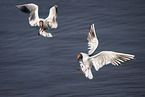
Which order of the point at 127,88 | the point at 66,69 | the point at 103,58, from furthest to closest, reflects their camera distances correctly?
the point at 66,69, the point at 127,88, the point at 103,58

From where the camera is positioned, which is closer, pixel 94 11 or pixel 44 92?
pixel 44 92

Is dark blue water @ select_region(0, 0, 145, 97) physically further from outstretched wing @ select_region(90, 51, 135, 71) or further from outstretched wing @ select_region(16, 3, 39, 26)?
outstretched wing @ select_region(90, 51, 135, 71)

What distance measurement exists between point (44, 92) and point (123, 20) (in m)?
7.12

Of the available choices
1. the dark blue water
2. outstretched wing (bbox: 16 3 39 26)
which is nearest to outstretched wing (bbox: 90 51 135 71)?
outstretched wing (bbox: 16 3 39 26)

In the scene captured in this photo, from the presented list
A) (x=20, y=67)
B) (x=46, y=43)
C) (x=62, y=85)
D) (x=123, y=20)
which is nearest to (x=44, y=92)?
(x=62, y=85)

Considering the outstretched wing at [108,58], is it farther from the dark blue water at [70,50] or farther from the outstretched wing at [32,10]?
the dark blue water at [70,50]

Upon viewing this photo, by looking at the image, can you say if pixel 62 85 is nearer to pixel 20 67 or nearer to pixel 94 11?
pixel 20 67

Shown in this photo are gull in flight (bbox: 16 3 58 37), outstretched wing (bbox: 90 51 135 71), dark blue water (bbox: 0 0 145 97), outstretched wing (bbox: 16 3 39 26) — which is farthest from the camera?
dark blue water (bbox: 0 0 145 97)

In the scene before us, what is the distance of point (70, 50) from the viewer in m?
18.7

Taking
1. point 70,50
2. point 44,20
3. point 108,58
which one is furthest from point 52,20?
point 70,50

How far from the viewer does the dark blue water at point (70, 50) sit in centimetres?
1644

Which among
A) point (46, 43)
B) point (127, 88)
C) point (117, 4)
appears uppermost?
point (117, 4)

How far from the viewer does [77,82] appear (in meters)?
16.7

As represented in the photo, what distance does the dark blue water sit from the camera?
16.4m
